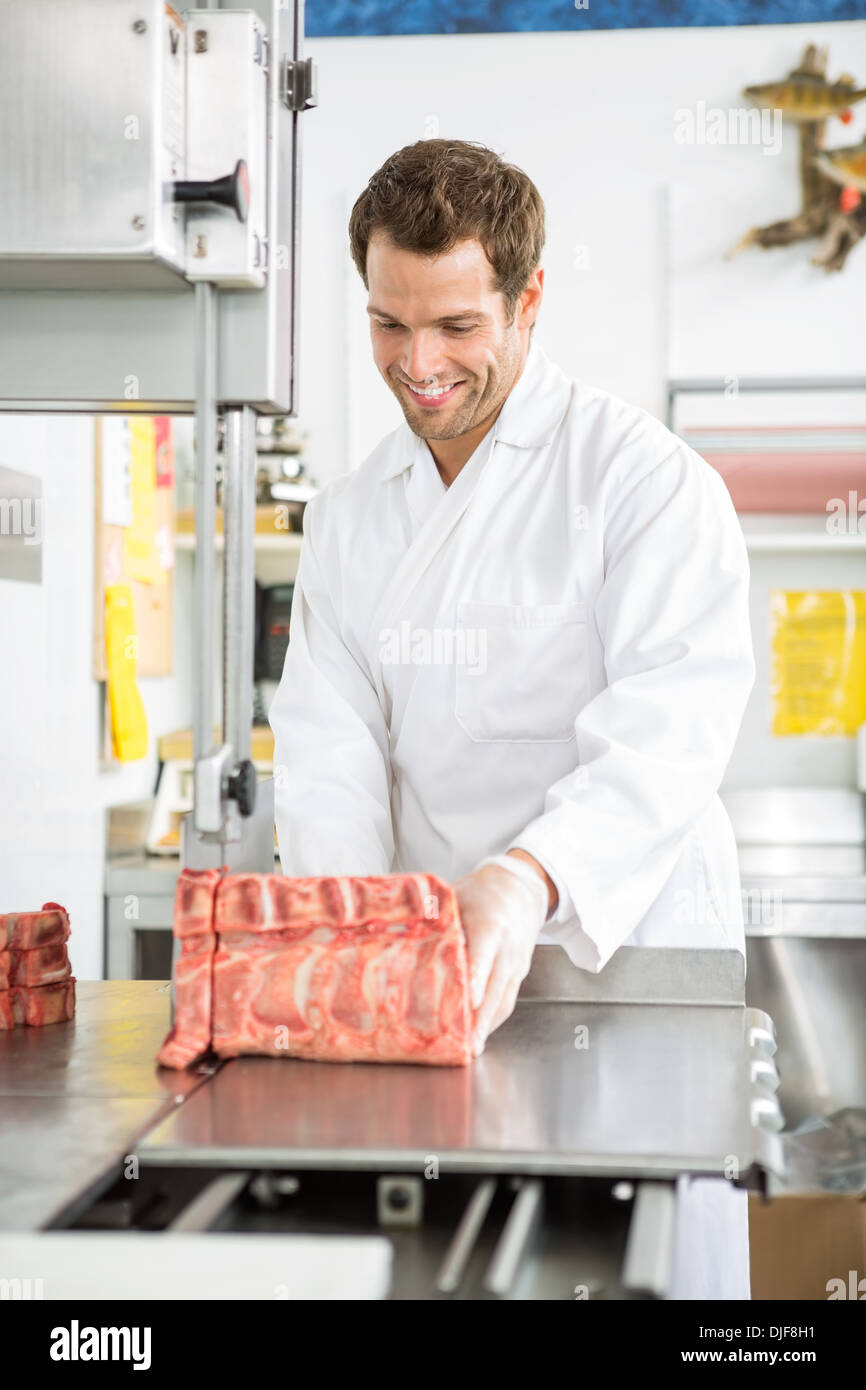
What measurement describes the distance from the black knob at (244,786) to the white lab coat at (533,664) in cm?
30

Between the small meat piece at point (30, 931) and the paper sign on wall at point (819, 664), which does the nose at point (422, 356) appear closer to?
the small meat piece at point (30, 931)

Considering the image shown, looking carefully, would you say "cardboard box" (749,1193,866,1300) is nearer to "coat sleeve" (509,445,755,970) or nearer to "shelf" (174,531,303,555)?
"coat sleeve" (509,445,755,970)

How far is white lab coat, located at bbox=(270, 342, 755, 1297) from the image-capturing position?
138cm

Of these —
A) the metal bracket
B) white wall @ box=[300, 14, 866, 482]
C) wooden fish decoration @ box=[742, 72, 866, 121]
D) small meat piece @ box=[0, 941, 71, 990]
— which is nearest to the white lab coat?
small meat piece @ box=[0, 941, 71, 990]

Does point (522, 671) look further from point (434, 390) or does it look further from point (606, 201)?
point (606, 201)

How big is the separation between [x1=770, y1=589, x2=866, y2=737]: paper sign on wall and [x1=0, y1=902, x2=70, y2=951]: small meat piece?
8.04 feet

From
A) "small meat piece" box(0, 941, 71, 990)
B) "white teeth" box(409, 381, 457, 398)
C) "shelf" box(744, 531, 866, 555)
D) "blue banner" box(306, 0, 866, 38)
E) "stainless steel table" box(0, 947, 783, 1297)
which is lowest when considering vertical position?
"stainless steel table" box(0, 947, 783, 1297)

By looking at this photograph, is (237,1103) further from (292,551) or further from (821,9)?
(821,9)

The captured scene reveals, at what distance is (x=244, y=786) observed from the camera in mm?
1157

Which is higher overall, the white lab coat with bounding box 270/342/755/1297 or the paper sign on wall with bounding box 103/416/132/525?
the paper sign on wall with bounding box 103/416/132/525

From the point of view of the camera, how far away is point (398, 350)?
1.56m

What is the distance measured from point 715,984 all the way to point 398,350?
78 cm

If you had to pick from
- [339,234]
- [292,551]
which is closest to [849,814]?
[292,551]
